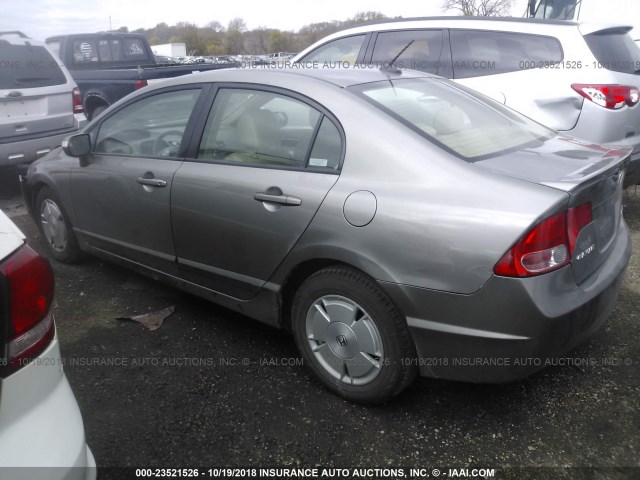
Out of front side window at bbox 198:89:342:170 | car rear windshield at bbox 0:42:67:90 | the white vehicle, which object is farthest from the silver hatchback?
the white vehicle

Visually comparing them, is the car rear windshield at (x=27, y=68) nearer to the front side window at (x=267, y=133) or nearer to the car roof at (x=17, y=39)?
the car roof at (x=17, y=39)

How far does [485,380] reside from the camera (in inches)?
89.3

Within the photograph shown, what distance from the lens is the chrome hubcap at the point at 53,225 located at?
415 centimetres

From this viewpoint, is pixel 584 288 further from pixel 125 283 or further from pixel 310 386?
pixel 125 283

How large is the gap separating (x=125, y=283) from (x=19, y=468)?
2746mm

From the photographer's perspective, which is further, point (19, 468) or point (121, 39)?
point (121, 39)

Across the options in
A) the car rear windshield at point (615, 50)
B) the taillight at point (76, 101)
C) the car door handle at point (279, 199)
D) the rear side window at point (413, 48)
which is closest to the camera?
the car door handle at point (279, 199)

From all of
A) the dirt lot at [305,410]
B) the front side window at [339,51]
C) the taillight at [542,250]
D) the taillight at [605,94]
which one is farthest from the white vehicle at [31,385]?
the front side window at [339,51]

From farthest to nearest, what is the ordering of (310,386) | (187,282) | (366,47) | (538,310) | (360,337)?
1. (366,47)
2. (187,282)
3. (310,386)
4. (360,337)
5. (538,310)

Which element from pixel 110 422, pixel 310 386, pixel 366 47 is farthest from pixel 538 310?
pixel 366 47

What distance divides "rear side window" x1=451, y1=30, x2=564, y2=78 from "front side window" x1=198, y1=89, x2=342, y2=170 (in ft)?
9.48

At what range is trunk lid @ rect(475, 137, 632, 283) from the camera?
2178 millimetres

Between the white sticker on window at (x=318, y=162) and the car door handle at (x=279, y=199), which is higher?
the white sticker on window at (x=318, y=162)

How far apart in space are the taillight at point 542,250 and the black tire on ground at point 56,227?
3249mm
